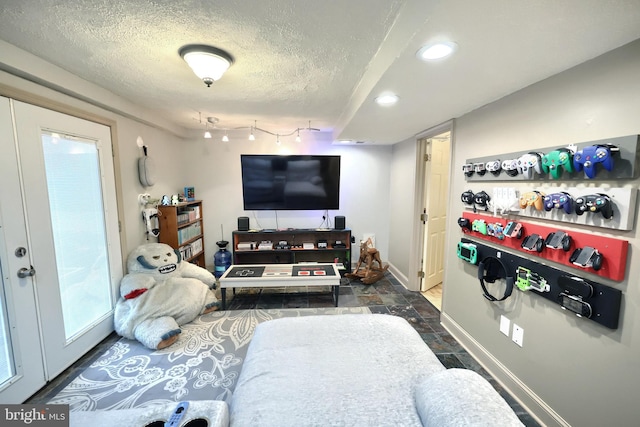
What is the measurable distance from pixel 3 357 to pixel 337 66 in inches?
117

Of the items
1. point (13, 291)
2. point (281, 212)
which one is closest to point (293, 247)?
point (281, 212)

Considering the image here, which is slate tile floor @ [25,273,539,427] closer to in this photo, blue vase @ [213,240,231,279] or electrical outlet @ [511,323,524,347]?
electrical outlet @ [511,323,524,347]

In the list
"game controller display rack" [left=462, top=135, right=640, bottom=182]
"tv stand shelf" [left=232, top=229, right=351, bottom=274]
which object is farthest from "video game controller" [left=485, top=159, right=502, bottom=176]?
"tv stand shelf" [left=232, top=229, right=351, bottom=274]

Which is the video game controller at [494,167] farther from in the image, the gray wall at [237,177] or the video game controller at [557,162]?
the gray wall at [237,177]

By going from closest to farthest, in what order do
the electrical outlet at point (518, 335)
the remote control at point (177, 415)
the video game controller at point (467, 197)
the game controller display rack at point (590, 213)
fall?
1. the remote control at point (177, 415)
2. the game controller display rack at point (590, 213)
3. the electrical outlet at point (518, 335)
4. the video game controller at point (467, 197)

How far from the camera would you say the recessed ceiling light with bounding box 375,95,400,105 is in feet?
6.20

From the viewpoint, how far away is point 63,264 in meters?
1.99

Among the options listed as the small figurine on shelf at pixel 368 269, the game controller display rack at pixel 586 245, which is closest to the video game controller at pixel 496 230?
the game controller display rack at pixel 586 245

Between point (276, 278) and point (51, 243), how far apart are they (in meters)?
1.97

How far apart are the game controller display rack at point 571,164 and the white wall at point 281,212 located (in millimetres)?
2384

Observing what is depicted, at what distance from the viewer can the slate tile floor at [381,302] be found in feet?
7.68

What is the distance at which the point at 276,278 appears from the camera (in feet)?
9.85

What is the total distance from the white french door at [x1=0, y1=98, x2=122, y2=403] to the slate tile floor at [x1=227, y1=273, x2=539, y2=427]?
141 centimetres

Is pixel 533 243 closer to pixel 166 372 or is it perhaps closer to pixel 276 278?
pixel 276 278
